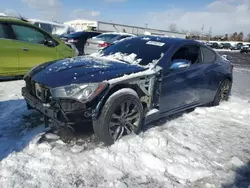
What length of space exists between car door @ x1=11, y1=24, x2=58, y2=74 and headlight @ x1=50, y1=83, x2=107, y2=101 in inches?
146

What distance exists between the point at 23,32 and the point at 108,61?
3.51 metres

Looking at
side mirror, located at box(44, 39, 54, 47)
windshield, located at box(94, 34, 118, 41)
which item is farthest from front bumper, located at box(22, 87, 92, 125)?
windshield, located at box(94, 34, 118, 41)

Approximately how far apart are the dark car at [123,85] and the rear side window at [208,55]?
0.04 meters

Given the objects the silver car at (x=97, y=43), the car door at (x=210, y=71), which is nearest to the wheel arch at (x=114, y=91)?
the car door at (x=210, y=71)

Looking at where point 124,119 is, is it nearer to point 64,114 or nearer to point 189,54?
point 64,114

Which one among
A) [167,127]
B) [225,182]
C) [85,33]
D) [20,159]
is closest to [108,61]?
[167,127]

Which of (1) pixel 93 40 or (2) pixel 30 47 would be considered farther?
(1) pixel 93 40

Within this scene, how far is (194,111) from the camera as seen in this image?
5.47m

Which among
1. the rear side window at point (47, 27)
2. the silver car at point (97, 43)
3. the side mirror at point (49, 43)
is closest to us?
the side mirror at point (49, 43)

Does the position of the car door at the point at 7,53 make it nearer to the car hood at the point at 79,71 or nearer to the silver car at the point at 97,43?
the car hood at the point at 79,71

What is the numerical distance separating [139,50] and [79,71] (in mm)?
1409

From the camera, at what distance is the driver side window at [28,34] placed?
6461 mm

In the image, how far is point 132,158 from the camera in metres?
3.26

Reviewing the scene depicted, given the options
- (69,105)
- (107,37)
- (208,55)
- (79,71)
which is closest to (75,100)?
(69,105)
